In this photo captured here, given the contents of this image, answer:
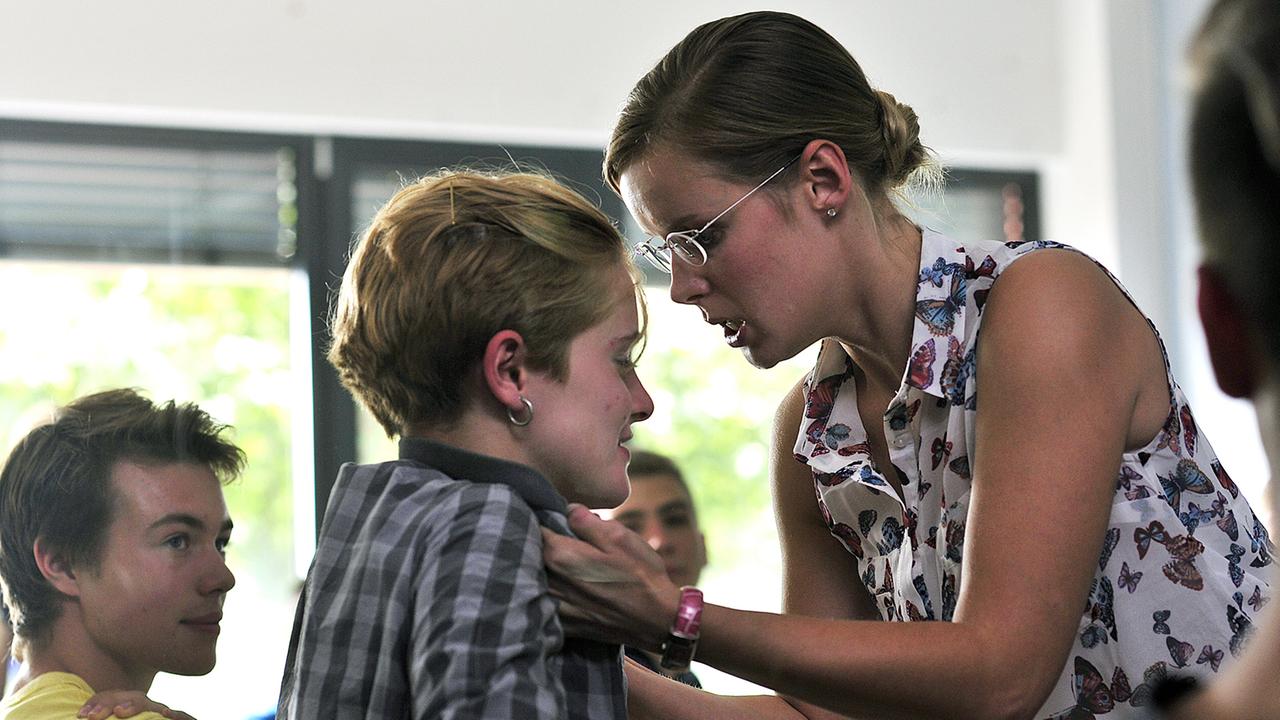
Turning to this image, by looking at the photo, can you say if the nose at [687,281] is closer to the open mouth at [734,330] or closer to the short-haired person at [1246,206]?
the open mouth at [734,330]

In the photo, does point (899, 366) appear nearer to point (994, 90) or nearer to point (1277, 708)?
point (1277, 708)

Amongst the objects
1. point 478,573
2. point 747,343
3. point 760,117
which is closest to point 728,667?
point 478,573

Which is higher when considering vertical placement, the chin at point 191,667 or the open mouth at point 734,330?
the open mouth at point 734,330

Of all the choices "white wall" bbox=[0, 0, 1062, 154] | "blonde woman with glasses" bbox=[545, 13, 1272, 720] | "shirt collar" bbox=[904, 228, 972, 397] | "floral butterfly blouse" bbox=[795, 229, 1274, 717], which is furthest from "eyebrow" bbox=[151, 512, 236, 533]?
"white wall" bbox=[0, 0, 1062, 154]

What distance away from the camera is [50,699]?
167 centimetres

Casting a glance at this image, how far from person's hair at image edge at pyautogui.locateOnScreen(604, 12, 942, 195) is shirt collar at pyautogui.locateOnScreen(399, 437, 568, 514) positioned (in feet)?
1.58

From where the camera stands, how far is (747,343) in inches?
61.0

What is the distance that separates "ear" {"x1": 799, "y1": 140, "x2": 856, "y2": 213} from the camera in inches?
58.9

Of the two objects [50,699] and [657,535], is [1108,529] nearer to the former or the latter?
[50,699]

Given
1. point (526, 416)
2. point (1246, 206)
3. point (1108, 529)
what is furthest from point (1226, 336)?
point (1108, 529)

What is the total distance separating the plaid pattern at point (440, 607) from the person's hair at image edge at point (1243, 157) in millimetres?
685

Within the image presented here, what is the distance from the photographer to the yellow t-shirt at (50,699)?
164 cm

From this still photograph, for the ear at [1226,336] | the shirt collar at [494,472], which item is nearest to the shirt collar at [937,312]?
the shirt collar at [494,472]

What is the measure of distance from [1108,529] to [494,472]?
0.66 metres
